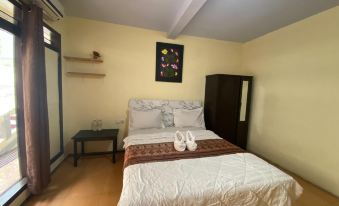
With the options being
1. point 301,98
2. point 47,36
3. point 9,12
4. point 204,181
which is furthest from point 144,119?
point 301,98

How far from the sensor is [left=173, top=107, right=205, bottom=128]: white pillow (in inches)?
116

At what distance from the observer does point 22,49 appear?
64.7 inches

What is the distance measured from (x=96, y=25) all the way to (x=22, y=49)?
143cm

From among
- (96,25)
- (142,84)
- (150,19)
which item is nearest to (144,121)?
(142,84)

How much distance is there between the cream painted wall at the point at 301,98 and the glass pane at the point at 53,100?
3.67m

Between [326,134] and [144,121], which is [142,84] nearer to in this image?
[144,121]

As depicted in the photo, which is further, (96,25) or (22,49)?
(96,25)

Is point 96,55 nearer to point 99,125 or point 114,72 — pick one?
point 114,72

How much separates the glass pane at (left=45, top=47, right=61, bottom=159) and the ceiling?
2.72ft

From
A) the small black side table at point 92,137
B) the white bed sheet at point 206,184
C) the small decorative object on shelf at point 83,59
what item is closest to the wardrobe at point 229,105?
the white bed sheet at point 206,184

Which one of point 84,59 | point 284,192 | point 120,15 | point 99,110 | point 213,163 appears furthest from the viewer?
point 99,110

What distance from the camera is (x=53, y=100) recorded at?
2402 mm

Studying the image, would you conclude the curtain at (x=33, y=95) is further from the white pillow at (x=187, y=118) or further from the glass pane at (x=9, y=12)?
the white pillow at (x=187, y=118)

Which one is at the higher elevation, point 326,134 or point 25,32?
point 25,32
